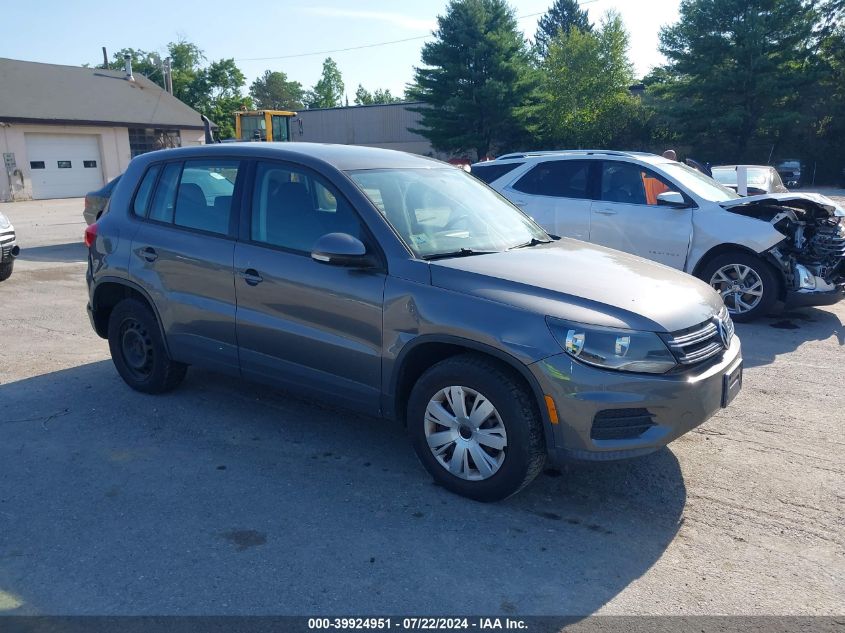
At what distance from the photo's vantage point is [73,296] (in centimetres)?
941

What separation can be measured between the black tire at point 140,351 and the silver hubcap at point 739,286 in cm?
568

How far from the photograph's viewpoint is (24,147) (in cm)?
3086

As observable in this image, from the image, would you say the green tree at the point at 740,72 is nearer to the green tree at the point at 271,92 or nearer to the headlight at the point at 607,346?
the headlight at the point at 607,346

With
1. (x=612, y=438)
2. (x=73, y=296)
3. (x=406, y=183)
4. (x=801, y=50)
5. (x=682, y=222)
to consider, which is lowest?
(x=73, y=296)

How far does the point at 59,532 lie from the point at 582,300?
9.50ft

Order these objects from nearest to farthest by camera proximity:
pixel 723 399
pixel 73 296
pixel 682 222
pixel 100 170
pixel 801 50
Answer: pixel 723 399 → pixel 682 222 → pixel 73 296 → pixel 100 170 → pixel 801 50

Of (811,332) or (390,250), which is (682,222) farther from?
(390,250)

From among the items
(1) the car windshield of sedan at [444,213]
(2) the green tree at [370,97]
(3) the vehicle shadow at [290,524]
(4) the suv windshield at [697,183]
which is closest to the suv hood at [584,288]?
(1) the car windshield of sedan at [444,213]

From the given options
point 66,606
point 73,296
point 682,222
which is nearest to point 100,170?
point 73,296

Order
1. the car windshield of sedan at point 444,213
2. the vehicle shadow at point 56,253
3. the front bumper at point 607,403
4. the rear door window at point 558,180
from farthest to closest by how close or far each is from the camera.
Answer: the vehicle shadow at point 56,253
the rear door window at point 558,180
the car windshield of sedan at point 444,213
the front bumper at point 607,403

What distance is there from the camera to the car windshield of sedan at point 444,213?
4246 millimetres

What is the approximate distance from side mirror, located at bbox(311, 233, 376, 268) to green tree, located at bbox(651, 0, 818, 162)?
119 ft

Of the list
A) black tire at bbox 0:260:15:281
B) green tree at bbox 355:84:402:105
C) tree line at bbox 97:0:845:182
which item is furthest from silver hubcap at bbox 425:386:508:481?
green tree at bbox 355:84:402:105

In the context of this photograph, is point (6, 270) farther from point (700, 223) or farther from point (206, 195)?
point (700, 223)
